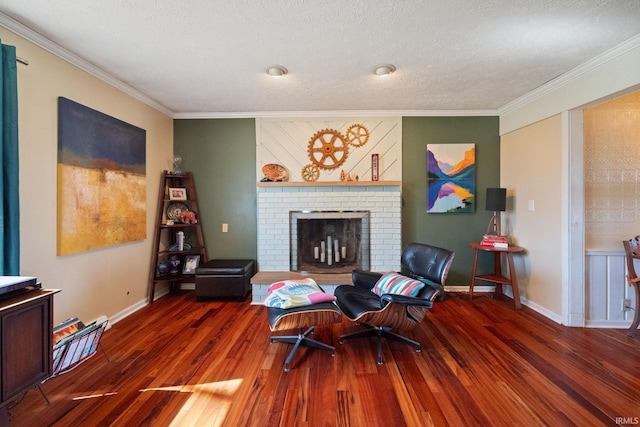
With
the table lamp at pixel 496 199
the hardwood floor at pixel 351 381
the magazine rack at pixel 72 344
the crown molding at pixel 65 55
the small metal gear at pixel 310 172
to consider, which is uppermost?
the crown molding at pixel 65 55

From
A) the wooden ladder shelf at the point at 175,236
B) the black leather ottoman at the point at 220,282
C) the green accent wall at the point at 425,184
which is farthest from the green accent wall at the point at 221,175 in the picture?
the green accent wall at the point at 425,184

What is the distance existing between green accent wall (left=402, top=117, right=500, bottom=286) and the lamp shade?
0.41m

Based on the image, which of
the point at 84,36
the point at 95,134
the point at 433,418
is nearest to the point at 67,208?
the point at 95,134

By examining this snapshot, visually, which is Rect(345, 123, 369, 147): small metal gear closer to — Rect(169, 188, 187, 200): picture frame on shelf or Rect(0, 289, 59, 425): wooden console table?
Rect(169, 188, 187, 200): picture frame on shelf

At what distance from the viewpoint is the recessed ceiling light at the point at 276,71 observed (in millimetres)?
2480

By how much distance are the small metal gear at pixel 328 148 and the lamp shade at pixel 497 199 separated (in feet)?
6.22

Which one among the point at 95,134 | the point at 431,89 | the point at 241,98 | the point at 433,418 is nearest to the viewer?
the point at 433,418

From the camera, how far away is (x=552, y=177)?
286 centimetres

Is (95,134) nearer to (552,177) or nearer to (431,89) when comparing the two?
(431,89)

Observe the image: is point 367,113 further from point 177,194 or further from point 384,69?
point 177,194

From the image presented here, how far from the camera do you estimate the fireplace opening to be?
145 inches

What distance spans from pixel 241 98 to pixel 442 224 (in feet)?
10.2

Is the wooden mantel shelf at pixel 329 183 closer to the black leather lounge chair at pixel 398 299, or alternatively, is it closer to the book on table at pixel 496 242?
the black leather lounge chair at pixel 398 299

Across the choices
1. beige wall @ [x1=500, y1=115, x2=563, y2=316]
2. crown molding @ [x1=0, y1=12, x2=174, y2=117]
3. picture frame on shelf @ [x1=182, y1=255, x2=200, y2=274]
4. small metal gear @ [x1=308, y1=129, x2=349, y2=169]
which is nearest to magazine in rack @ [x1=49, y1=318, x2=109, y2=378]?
picture frame on shelf @ [x1=182, y1=255, x2=200, y2=274]
